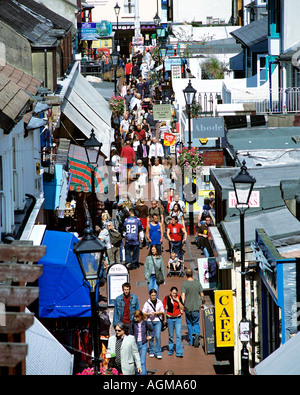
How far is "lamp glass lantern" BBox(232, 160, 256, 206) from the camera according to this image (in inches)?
560

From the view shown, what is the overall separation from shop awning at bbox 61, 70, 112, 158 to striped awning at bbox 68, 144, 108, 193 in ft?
13.3

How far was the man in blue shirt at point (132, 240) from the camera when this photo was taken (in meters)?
21.5

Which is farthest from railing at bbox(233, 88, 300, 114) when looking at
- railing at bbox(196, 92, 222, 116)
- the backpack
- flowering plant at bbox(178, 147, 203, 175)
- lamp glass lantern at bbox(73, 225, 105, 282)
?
lamp glass lantern at bbox(73, 225, 105, 282)

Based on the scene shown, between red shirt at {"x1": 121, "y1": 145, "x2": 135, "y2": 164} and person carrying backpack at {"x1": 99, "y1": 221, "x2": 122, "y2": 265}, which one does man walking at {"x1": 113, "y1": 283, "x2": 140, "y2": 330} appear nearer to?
person carrying backpack at {"x1": 99, "y1": 221, "x2": 122, "y2": 265}

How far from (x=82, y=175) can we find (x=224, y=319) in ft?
37.0

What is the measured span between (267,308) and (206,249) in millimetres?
7801

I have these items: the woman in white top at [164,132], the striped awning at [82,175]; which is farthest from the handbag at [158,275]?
the woman in white top at [164,132]

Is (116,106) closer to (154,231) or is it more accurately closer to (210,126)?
(210,126)

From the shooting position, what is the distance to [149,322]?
1555 cm

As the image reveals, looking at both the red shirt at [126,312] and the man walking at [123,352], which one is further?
the red shirt at [126,312]

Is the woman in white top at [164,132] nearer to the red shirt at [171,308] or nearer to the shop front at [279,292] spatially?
the red shirt at [171,308]

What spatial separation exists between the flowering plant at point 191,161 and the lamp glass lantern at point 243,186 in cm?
1320
